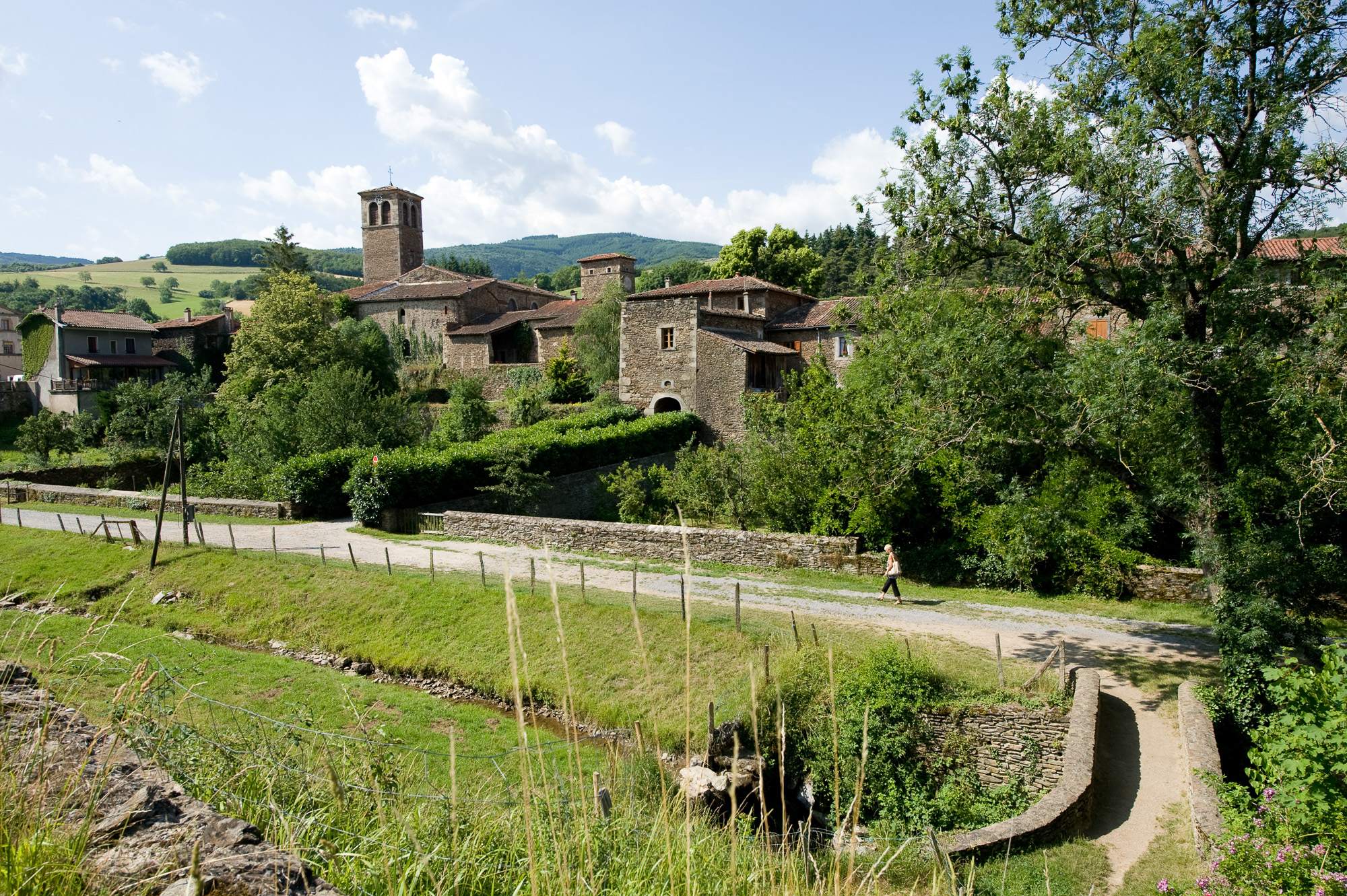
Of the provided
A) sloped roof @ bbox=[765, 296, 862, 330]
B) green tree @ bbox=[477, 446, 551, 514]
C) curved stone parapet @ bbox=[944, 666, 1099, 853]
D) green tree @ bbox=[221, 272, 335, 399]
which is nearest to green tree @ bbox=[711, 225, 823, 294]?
sloped roof @ bbox=[765, 296, 862, 330]

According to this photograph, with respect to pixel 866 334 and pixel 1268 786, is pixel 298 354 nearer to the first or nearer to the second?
pixel 866 334

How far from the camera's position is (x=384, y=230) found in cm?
6306

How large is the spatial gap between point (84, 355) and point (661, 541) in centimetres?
4753

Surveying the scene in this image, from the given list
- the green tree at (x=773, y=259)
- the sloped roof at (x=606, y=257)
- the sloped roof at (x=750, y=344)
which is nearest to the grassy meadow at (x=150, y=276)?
the sloped roof at (x=606, y=257)

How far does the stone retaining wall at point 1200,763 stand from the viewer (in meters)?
6.88

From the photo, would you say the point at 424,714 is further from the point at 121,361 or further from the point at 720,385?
the point at 121,361

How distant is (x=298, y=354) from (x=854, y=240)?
5502cm

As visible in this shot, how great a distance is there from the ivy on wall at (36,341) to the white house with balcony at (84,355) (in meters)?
0.05

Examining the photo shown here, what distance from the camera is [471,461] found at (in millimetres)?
24734

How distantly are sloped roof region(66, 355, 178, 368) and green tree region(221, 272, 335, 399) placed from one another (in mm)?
13521

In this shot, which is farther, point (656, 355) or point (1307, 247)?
point (656, 355)

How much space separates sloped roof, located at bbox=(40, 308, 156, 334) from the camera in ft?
154

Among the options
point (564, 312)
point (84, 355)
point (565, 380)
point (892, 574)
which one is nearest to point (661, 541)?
point (892, 574)

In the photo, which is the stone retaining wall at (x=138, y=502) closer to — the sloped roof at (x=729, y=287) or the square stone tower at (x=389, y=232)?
the sloped roof at (x=729, y=287)
